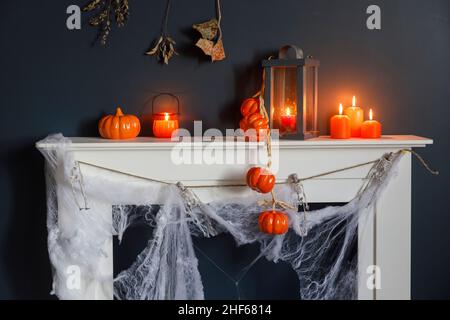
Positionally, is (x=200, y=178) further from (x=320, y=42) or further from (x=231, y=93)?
(x=320, y=42)

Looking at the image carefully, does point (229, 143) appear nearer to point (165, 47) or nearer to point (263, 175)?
point (263, 175)

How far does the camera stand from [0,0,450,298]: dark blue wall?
2.66 meters

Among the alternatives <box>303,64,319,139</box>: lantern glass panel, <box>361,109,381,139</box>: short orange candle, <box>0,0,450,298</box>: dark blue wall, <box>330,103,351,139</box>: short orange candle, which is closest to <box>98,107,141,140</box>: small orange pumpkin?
<box>0,0,450,298</box>: dark blue wall

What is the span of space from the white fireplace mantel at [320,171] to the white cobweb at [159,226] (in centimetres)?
4

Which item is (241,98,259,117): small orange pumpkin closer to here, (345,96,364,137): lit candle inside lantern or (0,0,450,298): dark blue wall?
(0,0,450,298): dark blue wall

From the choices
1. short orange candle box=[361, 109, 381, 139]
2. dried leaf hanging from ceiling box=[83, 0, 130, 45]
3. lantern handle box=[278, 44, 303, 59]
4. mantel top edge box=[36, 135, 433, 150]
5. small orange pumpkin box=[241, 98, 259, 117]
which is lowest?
mantel top edge box=[36, 135, 433, 150]

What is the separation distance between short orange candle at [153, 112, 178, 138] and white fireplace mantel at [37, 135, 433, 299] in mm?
58

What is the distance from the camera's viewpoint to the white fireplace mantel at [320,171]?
2.50 meters

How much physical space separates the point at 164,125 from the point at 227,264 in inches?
28.5

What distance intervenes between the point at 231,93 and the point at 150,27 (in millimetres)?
434

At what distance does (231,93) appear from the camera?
2727mm

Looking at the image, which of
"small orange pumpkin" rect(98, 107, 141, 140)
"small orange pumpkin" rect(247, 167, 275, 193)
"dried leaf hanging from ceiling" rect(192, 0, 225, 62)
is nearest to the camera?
"small orange pumpkin" rect(247, 167, 275, 193)

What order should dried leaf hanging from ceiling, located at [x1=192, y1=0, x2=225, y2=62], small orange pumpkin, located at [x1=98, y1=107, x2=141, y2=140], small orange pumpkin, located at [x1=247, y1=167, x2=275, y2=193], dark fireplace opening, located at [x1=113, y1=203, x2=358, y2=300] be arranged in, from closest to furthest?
small orange pumpkin, located at [x1=247, y1=167, x2=275, y2=193] → small orange pumpkin, located at [x1=98, y1=107, x2=141, y2=140] → dried leaf hanging from ceiling, located at [x1=192, y1=0, x2=225, y2=62] → dark fireplace opening, located at [x1=113, y1=203, x2=358, y2=300]

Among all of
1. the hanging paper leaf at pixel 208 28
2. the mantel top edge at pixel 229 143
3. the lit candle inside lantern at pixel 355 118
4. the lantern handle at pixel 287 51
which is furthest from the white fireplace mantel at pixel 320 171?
the hanging paper leaf at pixel 208 28
